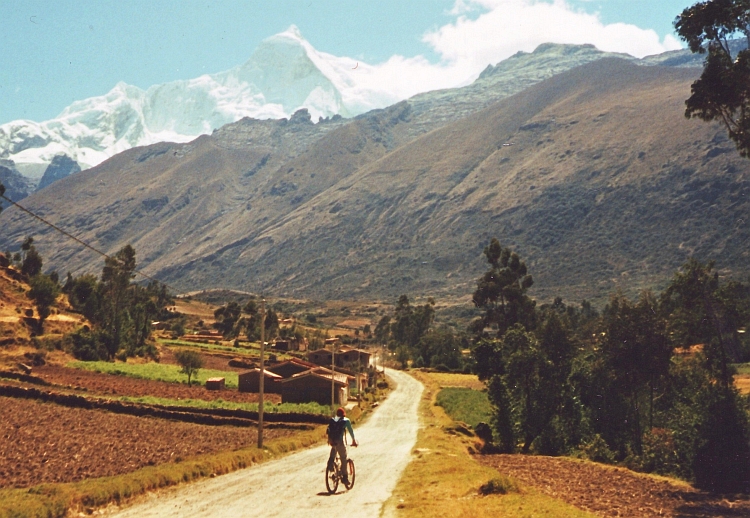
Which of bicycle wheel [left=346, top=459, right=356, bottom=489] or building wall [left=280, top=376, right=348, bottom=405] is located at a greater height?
bicycle wheel [left=346, top=459, right=356, bottom=489]

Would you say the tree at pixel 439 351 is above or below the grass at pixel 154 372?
below

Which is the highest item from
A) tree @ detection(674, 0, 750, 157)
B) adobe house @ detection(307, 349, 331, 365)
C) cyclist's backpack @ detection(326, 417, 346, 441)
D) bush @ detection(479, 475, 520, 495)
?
tree @ detection(674, 0, 750, 157)

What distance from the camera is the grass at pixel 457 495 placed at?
73.7 ft

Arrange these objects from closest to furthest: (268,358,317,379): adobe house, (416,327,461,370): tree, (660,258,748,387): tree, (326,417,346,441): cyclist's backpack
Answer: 1. (326,417,346,441): cyclist's backpack
2. (660,258,748,387): tree
3. (268,358,317,379): adobe house
4. (416,327,461,370): tree

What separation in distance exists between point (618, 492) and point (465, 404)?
56673 mm

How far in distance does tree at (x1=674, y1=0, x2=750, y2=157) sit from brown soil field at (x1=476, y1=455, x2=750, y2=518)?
50.4 feet

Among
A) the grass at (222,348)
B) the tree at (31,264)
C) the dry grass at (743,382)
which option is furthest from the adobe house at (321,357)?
the dry grass at (743,382)

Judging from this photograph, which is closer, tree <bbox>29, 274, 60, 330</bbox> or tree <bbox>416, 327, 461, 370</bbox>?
tree <bbox>29, 274, 60, 330</bbox>

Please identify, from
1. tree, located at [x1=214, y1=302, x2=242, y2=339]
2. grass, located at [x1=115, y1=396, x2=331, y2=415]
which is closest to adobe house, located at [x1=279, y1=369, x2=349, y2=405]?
grass, located at [x1=115, y1=396, x2=331, y2=415]

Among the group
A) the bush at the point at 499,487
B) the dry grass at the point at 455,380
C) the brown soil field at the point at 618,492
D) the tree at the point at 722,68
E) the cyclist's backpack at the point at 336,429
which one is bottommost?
the dry grass at the point at 455,380

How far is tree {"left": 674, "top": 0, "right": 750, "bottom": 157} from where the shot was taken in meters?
29.5

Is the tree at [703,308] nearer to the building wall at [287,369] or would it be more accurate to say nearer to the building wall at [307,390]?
the building wall at [307,390]

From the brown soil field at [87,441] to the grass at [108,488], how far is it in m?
2.23

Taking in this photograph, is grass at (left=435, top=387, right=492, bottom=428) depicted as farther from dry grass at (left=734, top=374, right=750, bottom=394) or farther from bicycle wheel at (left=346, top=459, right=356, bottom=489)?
bicycle wheel at (left=346, top=459, right=356, bottom=489)
